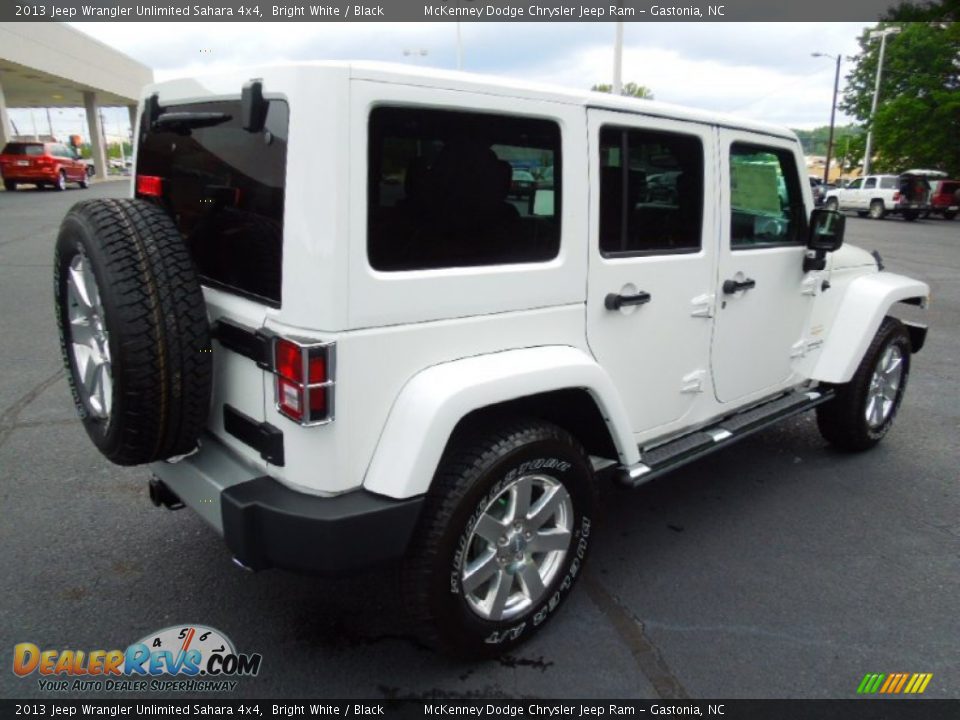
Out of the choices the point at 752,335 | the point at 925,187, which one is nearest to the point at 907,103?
the point at 925,187

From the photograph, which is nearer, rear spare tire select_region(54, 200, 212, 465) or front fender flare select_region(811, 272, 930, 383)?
rear spare tire select_region(54, 200, 212, 465)

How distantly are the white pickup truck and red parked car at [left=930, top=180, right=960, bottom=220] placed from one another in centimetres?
41

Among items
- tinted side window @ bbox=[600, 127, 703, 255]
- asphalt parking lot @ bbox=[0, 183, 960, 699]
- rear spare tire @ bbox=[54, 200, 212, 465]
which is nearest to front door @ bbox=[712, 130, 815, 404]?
tinted side window @ bbox=[600, 127, 703, 255]

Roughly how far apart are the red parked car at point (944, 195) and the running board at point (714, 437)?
1159 inches

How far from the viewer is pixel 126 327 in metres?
2.10

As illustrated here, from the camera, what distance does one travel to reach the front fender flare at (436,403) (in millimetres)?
2086

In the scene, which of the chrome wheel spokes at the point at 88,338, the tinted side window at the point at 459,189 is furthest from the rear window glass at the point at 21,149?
the tinted side window at the point at 459,189

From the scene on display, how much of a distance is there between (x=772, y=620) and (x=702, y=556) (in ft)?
1.65

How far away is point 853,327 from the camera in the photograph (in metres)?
3.99

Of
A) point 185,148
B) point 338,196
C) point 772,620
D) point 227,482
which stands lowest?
point 772,620

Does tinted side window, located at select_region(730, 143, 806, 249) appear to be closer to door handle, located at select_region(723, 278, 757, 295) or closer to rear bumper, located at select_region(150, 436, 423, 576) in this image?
door handle, located at select_region(723, 278, 757, 295)

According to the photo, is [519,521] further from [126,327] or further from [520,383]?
[126,327]

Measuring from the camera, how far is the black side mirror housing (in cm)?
203

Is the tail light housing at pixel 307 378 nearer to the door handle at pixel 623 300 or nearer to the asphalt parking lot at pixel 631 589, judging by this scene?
the asphalt parking lot at pixel 631 589
